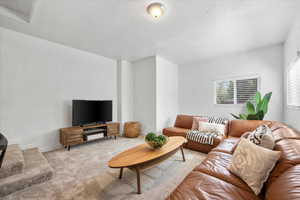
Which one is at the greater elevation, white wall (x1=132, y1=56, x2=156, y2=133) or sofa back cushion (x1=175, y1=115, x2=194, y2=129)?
white wall (x1=132, y1=56, x2=156, y2=133)

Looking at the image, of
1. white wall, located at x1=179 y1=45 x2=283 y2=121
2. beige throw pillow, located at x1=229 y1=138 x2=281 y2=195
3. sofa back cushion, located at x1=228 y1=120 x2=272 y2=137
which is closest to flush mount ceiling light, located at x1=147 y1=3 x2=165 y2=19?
beige throw pillow, located at x1=229 y1=138 x2=281 y2=195

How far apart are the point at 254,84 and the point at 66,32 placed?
4929mm

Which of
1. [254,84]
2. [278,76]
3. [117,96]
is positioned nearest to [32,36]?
[117,96]

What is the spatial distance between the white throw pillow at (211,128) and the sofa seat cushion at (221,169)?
4.10 feet

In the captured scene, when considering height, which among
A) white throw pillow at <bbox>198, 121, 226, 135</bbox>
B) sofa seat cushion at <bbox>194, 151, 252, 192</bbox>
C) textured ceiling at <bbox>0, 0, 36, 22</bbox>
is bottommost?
sofa seat cushion at <bbox>194, 151, 252, 192</bbox>

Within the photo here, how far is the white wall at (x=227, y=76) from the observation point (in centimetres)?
317

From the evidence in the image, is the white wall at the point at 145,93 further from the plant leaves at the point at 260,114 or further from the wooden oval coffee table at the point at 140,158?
the plant leaves at the point at 260,114

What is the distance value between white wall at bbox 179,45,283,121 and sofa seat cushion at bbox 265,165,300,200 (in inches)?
127

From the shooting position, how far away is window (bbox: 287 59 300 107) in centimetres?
217

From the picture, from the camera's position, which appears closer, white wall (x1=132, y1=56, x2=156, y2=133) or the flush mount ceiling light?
the flush mount ceiling light

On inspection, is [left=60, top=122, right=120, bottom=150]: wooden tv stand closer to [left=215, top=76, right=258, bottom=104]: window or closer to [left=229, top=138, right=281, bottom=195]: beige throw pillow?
[left=229, top=138, right=281, bottom=195]: beige throw pillow

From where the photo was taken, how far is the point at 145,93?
166 inches

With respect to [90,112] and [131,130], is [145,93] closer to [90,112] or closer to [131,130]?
[131,130]

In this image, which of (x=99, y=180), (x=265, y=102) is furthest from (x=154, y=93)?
(x=265, y=102)
